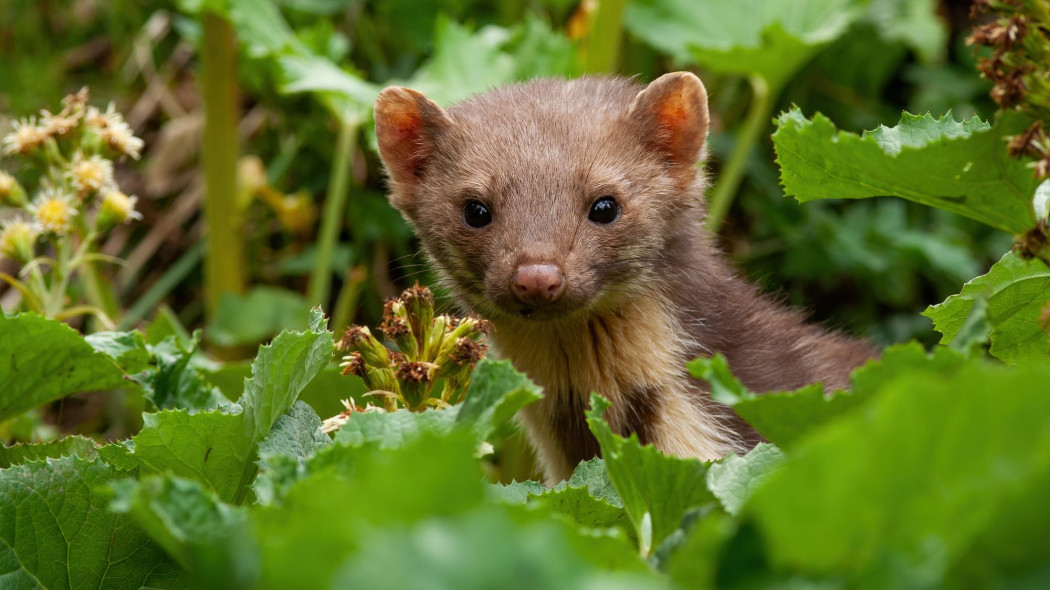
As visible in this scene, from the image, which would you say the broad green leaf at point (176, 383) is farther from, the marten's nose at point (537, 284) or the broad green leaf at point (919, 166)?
the broad green leaf at point (919, 166)

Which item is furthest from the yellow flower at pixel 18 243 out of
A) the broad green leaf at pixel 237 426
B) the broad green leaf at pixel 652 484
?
the broad green leaf at pixel 652 484

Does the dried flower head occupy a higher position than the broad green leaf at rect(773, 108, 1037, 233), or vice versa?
the broad green leaf at rect(773, 108, 1037, 233)

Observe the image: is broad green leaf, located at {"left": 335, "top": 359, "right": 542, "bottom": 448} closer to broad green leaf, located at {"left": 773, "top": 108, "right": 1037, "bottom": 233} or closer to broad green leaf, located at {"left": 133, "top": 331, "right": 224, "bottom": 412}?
broad green leaf, located at {"left": 773, "top": 108, "right": 1037, "bottom": 233}

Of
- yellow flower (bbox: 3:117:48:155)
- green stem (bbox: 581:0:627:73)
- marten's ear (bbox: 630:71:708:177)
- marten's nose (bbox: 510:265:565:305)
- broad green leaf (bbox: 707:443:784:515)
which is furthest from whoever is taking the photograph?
green stem (bbox: 581:0:627:73)

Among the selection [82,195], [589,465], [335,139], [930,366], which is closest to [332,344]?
[589,465]

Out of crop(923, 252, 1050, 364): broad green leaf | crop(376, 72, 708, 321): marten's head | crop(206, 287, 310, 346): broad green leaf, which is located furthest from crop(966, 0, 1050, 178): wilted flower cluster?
crop(206, 287, 310, 346): broad green leaf

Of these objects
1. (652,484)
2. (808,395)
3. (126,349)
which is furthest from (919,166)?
(126,349)
